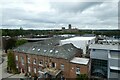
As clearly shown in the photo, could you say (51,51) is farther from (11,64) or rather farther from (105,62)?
(11,64)

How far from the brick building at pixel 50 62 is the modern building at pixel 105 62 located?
4.00ft

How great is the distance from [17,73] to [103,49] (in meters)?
12.7

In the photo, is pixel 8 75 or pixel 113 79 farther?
pixel 8 75

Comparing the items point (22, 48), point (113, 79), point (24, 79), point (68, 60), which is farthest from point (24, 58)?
point (113, 79)

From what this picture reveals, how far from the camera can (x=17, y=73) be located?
20516 mm

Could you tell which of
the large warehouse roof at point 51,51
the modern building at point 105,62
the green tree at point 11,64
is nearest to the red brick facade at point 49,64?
the large warehouse roof at point 51,51

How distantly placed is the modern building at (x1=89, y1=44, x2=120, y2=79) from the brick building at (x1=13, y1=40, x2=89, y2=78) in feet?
4.00

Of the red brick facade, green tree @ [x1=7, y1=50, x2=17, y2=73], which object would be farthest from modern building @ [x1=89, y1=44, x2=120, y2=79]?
green tree @ [x1=7, y1=50, x2=17, y2=73]

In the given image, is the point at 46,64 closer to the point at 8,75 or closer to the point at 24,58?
the point at 24,58

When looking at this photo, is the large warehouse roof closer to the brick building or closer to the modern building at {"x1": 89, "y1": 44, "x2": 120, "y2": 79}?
the brick building

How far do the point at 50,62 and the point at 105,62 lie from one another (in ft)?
22.3

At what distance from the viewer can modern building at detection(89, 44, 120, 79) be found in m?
14.6

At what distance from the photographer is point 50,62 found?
18.0 metres

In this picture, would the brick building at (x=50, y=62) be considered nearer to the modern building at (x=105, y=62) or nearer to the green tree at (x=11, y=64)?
the green tree at (x=11, y=64)
